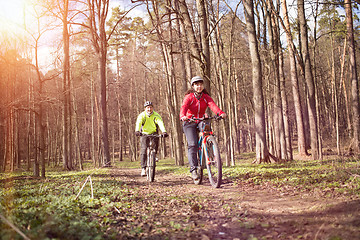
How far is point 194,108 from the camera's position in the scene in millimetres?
6473

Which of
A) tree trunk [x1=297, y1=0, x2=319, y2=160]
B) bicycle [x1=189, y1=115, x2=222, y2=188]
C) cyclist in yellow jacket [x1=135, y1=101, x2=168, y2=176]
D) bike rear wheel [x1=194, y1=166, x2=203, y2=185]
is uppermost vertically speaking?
tree trunk [x1=297, y1=0, x2=319, y2=160]

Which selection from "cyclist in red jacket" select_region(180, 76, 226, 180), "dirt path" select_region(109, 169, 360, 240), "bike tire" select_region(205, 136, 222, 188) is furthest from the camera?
"cyclist in red jacket" select_region(180, 76, 226, 180)

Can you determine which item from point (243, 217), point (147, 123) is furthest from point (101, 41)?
point (243, 217)

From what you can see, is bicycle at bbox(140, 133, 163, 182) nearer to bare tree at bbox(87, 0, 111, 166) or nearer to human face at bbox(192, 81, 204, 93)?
human face at bbox(192, 81, 204, 93)

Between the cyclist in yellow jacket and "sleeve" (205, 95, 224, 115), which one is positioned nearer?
"sleeve" (205, 95, 224, 115)

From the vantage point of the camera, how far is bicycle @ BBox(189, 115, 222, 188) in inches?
230

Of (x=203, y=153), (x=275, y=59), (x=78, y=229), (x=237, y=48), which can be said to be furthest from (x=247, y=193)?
(x=237, y=48)

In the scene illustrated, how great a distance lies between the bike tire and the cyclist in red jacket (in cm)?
40

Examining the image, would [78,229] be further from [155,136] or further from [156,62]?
[156,62]

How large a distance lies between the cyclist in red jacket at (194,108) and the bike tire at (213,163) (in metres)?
0.40

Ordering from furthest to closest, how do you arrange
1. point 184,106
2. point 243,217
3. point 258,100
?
point 258,100, point 184,106, point 243,217

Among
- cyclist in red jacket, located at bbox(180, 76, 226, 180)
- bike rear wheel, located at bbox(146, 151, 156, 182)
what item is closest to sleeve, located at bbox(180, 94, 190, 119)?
cyclist in red jacket, located at bbox(180, 76, 226, 180)

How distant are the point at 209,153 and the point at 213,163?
28 centimetres

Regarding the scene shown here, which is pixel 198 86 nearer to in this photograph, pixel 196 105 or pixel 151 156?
pixel 196 105
